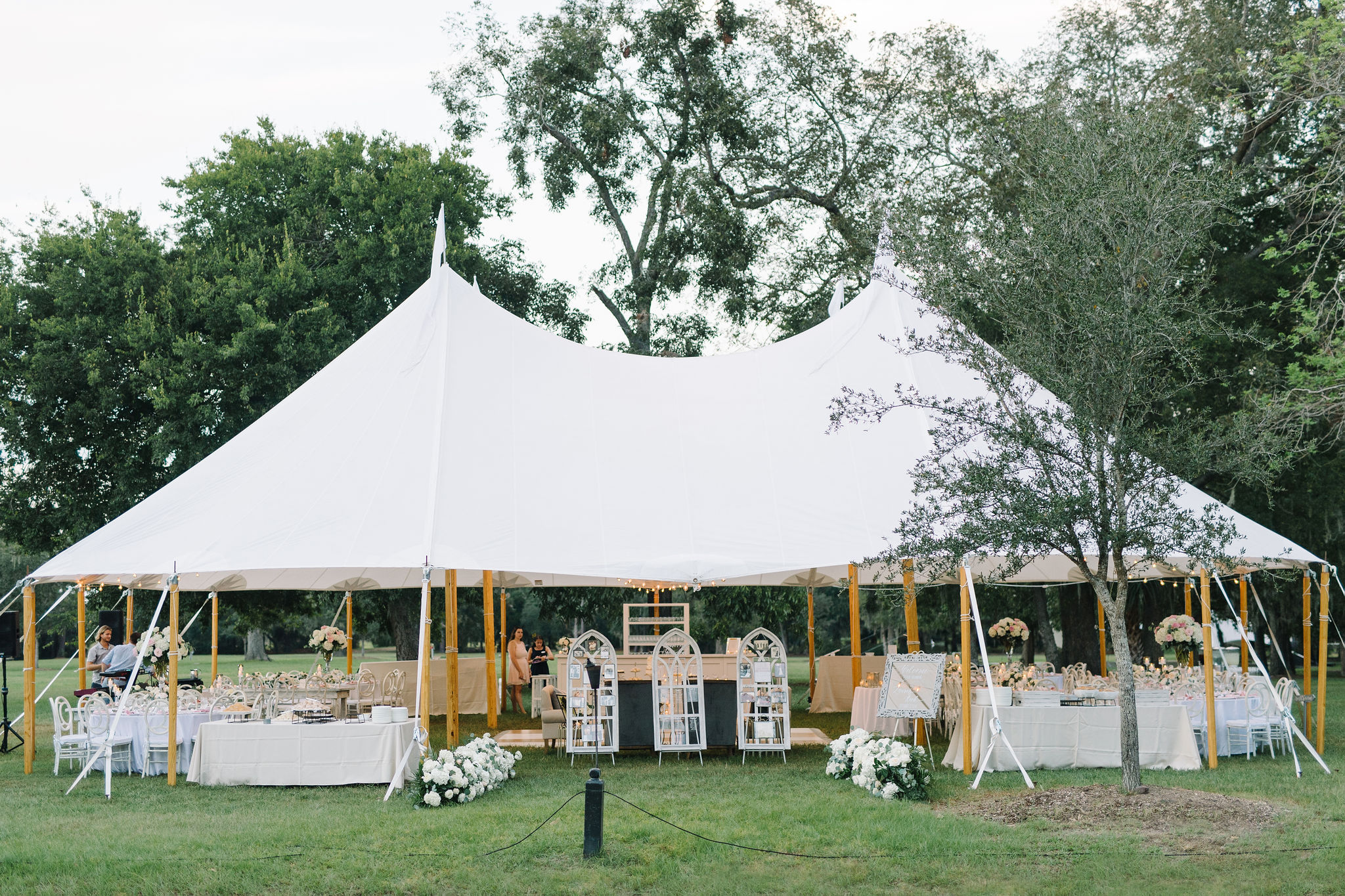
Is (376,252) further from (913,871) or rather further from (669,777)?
(913,871)

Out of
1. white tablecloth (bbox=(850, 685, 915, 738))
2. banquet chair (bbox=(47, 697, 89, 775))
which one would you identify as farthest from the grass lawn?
white tablecloth (bbox=(850, 685, 915, 738))

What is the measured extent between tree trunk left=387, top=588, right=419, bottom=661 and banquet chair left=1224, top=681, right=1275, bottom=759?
15.3 m

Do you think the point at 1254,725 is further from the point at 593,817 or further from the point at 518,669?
the point at 518,669

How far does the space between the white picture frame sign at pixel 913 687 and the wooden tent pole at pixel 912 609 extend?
14.7 inches

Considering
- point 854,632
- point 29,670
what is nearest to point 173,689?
point 29,670

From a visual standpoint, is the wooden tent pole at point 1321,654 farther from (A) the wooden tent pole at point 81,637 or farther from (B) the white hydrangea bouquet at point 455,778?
(A) the wooden tent pole at point 81,637

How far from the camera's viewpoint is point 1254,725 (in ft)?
38.5

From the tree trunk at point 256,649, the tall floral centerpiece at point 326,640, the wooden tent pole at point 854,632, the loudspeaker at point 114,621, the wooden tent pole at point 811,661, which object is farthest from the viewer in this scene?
the tree trunk at point 256,649

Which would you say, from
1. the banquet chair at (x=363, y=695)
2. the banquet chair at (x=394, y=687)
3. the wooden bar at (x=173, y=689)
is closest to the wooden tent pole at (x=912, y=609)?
the banquet chair at (x=363, y=695)

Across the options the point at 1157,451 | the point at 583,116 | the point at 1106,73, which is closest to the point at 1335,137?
the point at 1106,73

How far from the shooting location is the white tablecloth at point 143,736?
1151 centimetres

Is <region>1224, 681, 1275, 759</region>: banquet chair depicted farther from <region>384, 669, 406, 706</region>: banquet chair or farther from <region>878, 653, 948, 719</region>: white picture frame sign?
<region>384, 669, 406, 706</region>: banquet chair

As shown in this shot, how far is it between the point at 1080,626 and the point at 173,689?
50.9ft

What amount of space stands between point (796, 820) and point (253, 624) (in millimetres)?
16441
